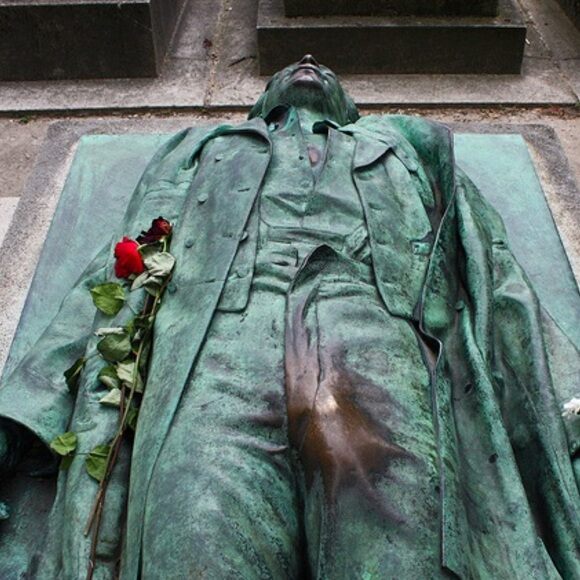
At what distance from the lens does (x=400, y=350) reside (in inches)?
112

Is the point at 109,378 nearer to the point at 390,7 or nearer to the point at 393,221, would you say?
the point at 393,221

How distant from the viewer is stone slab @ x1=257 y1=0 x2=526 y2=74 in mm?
6539

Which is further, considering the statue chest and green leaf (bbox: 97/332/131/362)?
the statue chest

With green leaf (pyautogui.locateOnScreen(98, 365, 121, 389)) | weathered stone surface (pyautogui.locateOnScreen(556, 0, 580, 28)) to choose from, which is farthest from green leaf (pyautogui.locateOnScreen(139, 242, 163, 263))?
weathered stone surface (pyautogui.locateOnScreen(556, 0, 580, 28))

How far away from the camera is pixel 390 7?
6602 millimetres

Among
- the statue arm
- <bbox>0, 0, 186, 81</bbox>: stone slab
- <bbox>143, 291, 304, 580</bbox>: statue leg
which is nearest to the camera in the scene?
<bbox>143, 291, 304, 580</bbox>: statue leg

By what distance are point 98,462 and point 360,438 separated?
859mm

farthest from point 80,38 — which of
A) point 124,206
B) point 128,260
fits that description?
point 128,260

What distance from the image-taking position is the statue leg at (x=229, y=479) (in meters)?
2.37

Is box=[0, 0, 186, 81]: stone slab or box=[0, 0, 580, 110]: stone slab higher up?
box=[0, 0, 186, 81]: stone slab

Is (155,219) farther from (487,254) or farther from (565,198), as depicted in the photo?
(565,198)

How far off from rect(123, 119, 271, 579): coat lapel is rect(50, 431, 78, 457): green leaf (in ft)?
0.85

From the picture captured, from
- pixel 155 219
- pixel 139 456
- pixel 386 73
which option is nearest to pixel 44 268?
pixel 155 219

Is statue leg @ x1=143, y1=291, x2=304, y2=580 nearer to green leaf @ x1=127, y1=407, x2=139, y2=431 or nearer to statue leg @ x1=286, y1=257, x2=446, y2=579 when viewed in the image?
statue leg @ x1=286, y1=257, x2=446, y2=579
